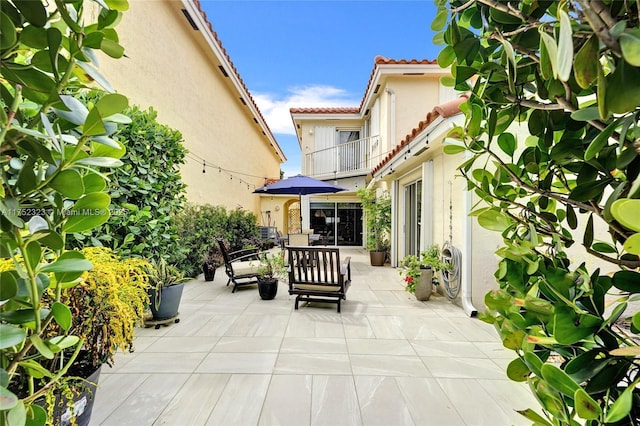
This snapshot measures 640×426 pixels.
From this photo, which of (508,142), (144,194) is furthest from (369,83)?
(508,142)

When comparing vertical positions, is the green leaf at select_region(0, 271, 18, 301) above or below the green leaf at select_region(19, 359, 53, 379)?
above

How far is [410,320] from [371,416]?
2096mm

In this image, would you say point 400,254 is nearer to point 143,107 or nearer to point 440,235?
point 440,235

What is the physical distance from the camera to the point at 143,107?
5.33 m

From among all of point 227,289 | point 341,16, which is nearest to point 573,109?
point 227,289

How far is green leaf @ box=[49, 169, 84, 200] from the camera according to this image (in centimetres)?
58

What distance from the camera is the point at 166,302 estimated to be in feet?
12.2

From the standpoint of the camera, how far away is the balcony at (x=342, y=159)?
11.5m

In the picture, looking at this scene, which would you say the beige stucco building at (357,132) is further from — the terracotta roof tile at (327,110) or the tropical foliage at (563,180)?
the tropical foliage at (563,180)

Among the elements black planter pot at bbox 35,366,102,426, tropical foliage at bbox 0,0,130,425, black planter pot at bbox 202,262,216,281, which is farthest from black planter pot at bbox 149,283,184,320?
tropical foliage at bbox 0,0,130,425

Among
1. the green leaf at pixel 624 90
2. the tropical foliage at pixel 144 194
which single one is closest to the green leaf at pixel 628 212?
the green leaf at pixel 624 90

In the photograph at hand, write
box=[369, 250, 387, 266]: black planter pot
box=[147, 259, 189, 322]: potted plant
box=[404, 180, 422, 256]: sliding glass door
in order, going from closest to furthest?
box=[147, 259, 189, 322]: potted plant
box=[404, 180, 422, 256]: sliding glass door
box=[369, 250, 387, 266]: black planter pot

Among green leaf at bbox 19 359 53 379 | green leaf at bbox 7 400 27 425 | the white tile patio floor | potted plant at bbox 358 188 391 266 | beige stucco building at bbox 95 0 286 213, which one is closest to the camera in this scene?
green leaf at bbox 7 400 27 425

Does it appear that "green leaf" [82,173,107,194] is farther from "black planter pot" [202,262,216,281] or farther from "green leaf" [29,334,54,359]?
"black planter pot" [202,262,216,281]
